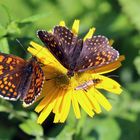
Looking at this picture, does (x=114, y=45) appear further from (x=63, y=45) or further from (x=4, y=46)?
(x=4, y=46)

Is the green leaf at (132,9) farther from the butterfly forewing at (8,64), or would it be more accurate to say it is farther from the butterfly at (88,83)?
the butterfly forewing at (8,64)

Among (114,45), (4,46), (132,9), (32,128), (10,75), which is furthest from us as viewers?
(114,45)

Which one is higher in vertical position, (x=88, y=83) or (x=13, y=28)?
(x=13, y=28)

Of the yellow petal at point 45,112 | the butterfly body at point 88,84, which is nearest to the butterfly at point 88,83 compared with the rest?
the butterfly body at point 88,84

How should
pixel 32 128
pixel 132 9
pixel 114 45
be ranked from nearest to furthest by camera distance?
pixel 32 128
pixel 132 9
pixel 114 45

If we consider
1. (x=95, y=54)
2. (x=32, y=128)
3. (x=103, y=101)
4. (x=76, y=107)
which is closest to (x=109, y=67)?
(x=95, y=54)

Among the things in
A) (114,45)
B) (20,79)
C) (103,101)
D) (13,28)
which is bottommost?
(114,45)

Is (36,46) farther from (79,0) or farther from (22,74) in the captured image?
(79,0)

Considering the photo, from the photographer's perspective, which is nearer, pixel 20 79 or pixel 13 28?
pixel 20 79
